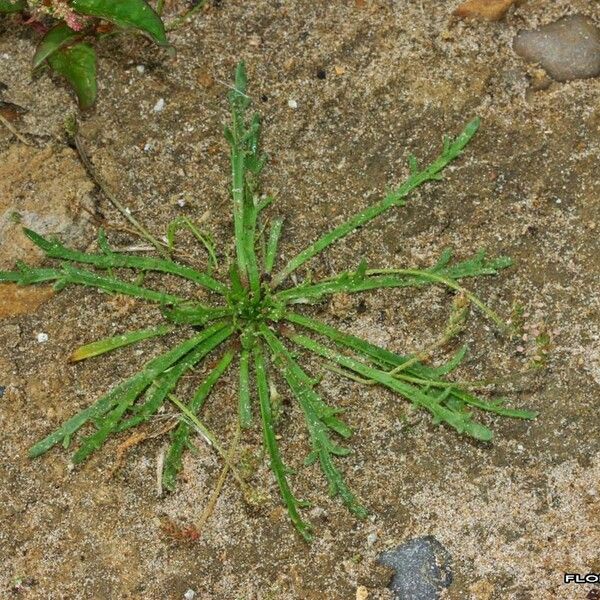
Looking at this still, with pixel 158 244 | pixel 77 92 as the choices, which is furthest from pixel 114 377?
pixel 77 92

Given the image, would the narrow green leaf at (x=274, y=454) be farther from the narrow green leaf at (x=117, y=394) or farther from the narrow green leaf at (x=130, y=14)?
the narrow green leaf at (x=130, y=14)

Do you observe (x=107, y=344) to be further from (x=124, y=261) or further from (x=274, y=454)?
(x=274, y=454)

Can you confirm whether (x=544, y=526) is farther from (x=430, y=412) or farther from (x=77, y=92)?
(x=77, y=92)

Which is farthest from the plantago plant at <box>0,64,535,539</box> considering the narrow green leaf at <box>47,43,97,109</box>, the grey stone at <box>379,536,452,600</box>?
the narrow green leaf at <box>47,43,97,109</box>

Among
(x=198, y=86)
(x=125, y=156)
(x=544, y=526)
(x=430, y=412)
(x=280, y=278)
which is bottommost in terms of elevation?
(x=544, y=526)

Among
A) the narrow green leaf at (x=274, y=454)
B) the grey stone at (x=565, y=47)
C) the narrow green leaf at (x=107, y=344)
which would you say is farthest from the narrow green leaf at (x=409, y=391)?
the grey stone at (x=565, y=47)

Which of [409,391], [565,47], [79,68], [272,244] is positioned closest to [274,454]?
[409,391]
